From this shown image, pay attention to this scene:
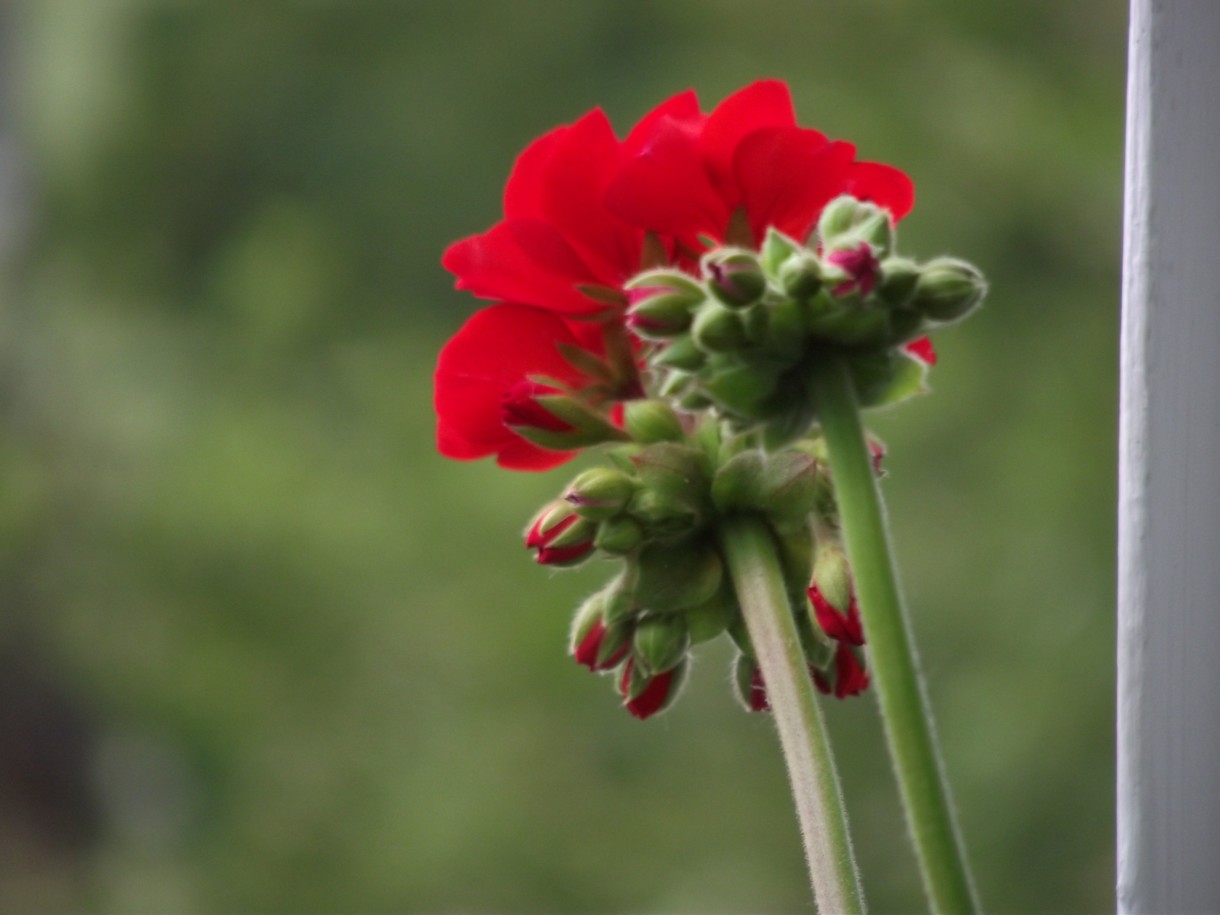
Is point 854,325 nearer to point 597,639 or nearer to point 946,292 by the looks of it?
point 946,292

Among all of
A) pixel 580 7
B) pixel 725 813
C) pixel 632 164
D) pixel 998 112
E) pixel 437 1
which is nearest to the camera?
pixel 632 164

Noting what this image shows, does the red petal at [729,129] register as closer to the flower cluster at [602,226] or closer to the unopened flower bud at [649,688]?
the flower cluster at [602,226]

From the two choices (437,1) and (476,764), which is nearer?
(476,764)

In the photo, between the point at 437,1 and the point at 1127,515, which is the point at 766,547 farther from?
the point at 437,1

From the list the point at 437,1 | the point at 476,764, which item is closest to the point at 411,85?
the point at 437,1

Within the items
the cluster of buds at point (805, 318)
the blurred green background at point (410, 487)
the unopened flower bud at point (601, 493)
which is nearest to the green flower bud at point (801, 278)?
the cluster of buds at point (805, 318)

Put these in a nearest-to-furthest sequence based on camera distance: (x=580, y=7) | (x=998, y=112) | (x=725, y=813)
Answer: (x=725, y=813), (x=998, y=112), (x=580, y=7)

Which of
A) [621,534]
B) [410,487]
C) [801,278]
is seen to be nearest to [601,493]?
[621,534]

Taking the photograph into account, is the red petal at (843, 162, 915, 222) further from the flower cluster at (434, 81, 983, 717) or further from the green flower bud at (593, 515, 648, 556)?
the green flower bud at (593, 515, 648, 556)
